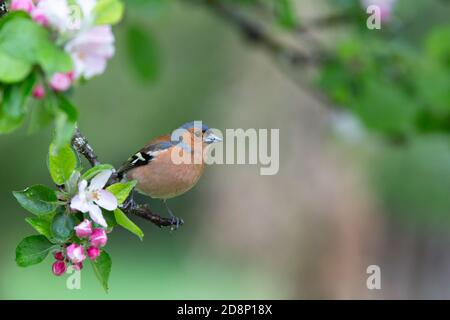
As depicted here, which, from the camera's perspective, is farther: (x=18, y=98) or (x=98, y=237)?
(x=98, y=237)

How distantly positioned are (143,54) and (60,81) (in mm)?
3029

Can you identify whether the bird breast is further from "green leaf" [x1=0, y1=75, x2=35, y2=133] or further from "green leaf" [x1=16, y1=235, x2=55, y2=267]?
"green leaf" [x1=0, y1=75, x2=35, y2=133]

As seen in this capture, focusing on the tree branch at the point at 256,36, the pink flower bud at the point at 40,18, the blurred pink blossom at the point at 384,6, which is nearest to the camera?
the pink flower bud at the point at 40,18

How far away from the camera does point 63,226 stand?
1.81 metres

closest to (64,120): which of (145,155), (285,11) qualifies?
(145,155)

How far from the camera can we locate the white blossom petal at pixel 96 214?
172cm

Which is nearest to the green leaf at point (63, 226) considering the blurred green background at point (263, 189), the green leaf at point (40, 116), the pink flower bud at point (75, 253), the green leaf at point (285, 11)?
the pink flower bud at point (75, 253)

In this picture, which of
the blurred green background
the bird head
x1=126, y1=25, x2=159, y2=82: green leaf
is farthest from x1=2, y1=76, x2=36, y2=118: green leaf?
the blurred green background

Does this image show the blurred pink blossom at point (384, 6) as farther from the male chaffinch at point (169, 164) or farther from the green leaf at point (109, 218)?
the green leaf at point (109, 218)

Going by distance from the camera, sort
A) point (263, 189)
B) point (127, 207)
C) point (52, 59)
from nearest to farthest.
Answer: point (52, 59), point (127, 207), point (263, 189)

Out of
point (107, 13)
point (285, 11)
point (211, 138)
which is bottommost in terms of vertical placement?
point (211, 138)

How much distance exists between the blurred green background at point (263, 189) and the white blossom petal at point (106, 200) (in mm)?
4129

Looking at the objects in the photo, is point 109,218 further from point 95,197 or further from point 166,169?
point 166,169

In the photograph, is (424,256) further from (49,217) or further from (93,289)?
(49,217)
